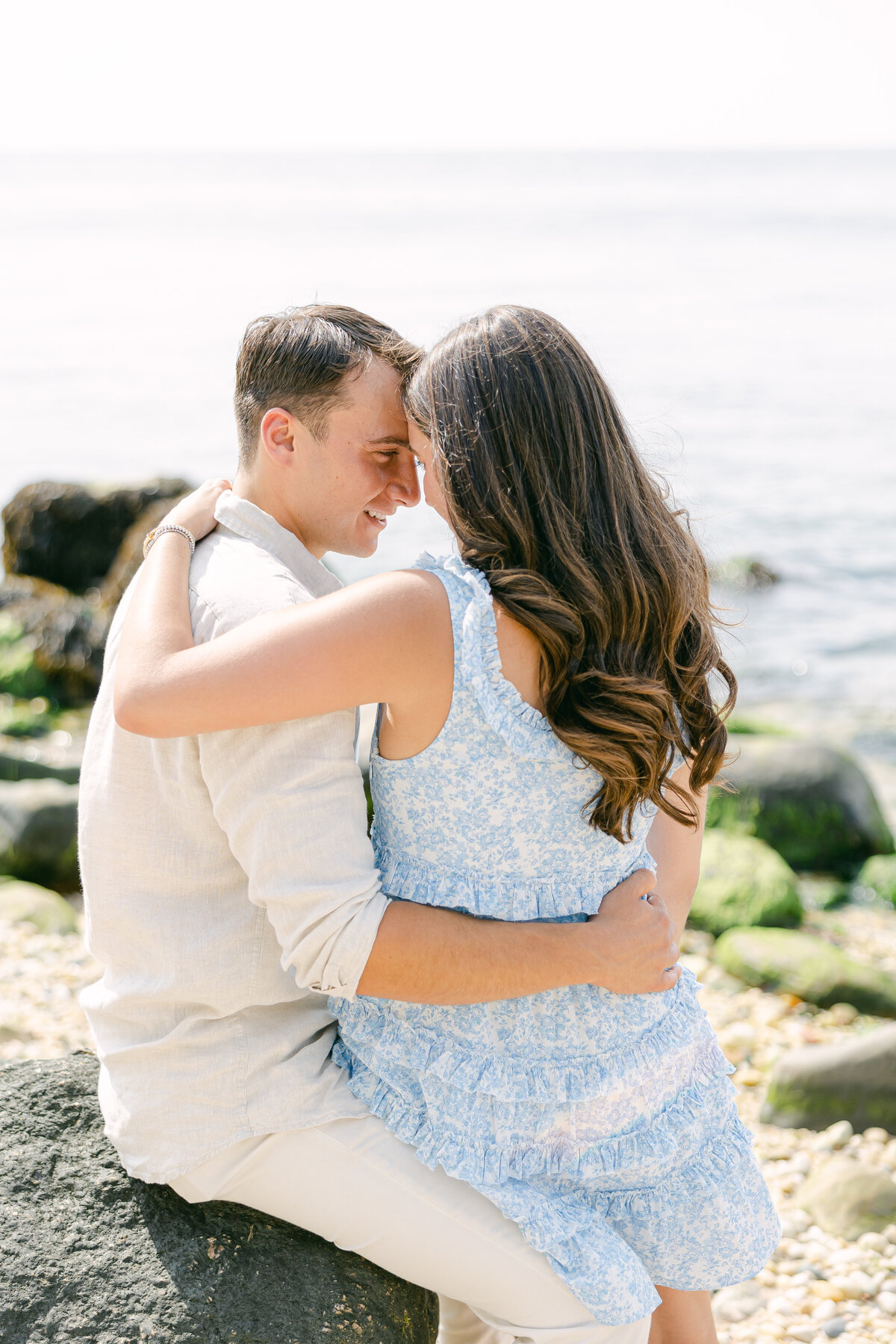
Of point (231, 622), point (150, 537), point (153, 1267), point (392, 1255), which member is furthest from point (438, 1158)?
point (150, 537)

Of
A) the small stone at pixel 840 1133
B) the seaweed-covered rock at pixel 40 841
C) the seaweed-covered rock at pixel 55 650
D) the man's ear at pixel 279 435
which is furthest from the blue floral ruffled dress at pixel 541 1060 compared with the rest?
the seaweed-covered rock at pixel 55 650

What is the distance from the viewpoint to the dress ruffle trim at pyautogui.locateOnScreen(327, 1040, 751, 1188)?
2.10 metres

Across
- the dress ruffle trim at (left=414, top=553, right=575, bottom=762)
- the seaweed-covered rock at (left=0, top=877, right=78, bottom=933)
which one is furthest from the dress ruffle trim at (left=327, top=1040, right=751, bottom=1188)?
the seaweed-covered rock at (left=0, top=877, right=78, bottom=933)

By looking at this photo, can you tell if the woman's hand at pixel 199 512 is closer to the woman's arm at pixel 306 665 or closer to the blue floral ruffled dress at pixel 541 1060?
the woman's arm at pixel 306 665

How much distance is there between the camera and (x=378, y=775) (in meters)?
2.15

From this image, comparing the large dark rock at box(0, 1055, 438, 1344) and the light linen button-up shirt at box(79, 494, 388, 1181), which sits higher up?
the light linen button-up shirt at box(79, 494, 388, 1181)

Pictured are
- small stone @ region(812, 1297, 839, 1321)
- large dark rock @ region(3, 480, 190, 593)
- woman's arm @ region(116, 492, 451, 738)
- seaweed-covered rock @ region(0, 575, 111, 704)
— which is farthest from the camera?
large dark rock @ region(3, 480, 190, 593)

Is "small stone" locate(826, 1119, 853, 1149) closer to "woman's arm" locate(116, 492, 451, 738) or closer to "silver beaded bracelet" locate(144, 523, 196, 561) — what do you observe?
"woman's arm" locate(116, 492, 451, 738)

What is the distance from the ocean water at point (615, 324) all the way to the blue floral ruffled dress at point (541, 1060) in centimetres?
66

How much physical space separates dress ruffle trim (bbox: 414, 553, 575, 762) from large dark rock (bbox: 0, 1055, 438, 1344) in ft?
3.52

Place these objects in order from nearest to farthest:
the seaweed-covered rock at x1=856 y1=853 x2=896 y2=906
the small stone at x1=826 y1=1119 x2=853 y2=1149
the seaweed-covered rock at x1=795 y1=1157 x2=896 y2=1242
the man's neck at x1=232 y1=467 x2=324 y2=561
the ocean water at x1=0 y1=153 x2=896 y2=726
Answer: the man's neck at x1=232 y1=467 x2=324 y2=561
the seaweed-covered rock at x1=795 y1=1157 x2=896 y2=1242
the small stone at x1=826 y1=1119 x2=853 y2=1149
the seaweed-covered rock at x1=856 y1=853 x2=896 y2=906
the ocean water at x1=0 y1=153 x2=896 y2=726

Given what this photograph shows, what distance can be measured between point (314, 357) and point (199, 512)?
0.41 meters

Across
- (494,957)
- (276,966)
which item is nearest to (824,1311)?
(494,957)

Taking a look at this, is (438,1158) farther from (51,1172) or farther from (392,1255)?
(51,1172)
